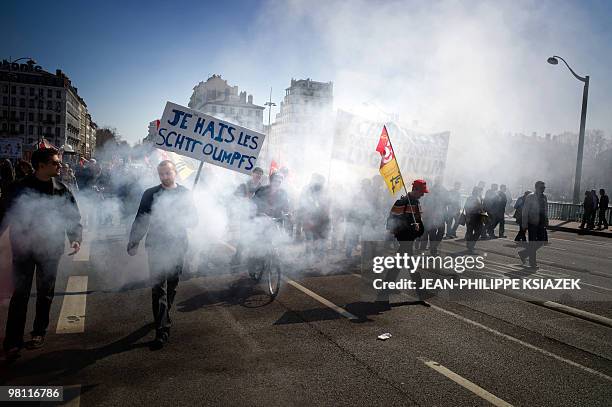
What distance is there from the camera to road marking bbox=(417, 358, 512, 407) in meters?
3.15

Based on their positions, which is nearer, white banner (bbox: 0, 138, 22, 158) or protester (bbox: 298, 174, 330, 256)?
protester (bbox: 298, 174, 330, 256)

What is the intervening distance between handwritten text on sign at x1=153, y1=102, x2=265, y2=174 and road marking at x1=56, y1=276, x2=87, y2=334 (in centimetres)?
226

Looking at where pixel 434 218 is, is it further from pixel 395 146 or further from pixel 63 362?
pixel 63 362

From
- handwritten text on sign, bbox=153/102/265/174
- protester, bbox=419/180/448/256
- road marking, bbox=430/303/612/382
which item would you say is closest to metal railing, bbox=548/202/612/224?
protester, bbox=419/180/448/256

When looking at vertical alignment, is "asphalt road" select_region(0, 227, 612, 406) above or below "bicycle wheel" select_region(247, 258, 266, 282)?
below

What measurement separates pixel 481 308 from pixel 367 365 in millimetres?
2552

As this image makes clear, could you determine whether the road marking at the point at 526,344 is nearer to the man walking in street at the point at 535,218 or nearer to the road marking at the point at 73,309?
the man walking in street at the point at 535,218

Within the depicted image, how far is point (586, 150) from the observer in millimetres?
39906

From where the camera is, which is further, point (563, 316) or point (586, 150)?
point (586, 150)

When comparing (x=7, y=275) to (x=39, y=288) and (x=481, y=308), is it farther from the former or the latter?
(x=481, y=308)

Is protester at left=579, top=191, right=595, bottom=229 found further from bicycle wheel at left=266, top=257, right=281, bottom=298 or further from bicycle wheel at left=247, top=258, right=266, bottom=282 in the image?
bicycle wheel at left=266, top=257, right=281, bottom=298

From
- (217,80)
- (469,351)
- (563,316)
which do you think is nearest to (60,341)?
(469,351)

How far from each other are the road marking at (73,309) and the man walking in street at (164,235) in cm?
94

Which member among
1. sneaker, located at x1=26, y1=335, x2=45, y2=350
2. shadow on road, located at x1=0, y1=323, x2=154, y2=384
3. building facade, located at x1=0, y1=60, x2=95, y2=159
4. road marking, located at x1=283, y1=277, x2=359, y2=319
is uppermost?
building facade, located at x1=0, y1=60, x2=95, y2=159
